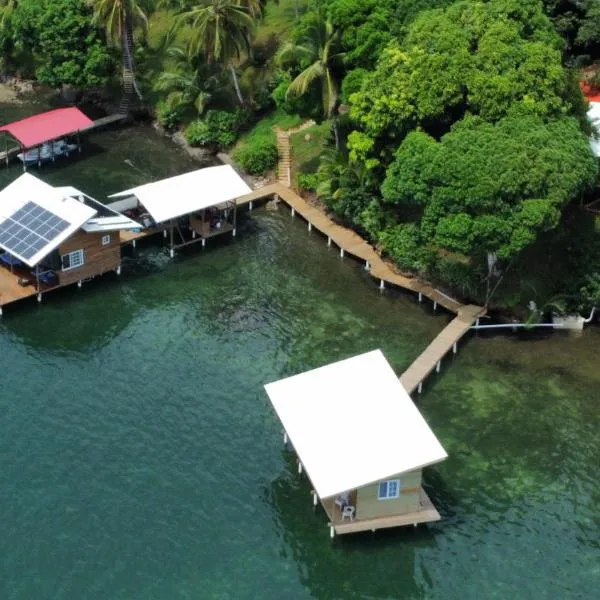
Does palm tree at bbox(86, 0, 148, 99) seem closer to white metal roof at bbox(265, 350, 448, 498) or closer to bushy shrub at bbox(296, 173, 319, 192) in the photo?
bushy shrub at bbox(296, 173, 319, 192)

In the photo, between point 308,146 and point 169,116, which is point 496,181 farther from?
point 169,116

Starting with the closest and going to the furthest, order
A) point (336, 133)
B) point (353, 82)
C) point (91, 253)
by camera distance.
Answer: point (91, 253)
point (353, 82)
point (336, 133)

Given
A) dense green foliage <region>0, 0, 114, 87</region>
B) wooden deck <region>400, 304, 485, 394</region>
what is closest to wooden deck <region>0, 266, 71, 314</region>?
wooden deck <region>400, 304, 485, 394</region>

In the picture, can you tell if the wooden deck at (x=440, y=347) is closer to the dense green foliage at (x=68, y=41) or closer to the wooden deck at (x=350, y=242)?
the wooden deck at (x=350, y=242)

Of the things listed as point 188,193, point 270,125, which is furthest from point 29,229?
point 270,125

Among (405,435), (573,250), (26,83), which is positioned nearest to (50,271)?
(405,435)

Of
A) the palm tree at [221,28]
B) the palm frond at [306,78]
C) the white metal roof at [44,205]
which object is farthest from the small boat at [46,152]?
the palm frond at [306,78]

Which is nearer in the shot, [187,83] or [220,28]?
[220,28]
